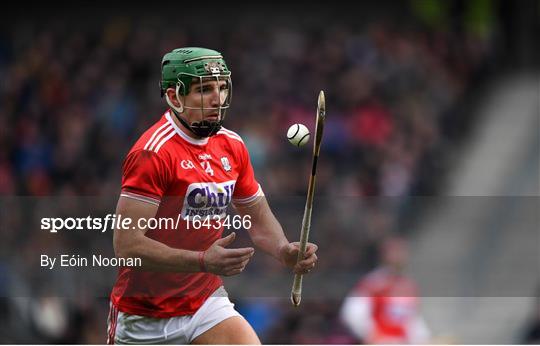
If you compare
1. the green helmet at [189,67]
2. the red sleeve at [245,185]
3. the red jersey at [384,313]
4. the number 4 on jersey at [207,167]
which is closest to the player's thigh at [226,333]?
the red sleeve at [245,185]

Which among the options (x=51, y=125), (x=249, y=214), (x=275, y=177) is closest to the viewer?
(x=249, y=214)

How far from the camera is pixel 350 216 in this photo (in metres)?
10.4

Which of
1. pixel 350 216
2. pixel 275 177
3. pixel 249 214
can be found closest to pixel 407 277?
pixel 350 216

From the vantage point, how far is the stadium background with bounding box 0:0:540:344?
33.0 ft

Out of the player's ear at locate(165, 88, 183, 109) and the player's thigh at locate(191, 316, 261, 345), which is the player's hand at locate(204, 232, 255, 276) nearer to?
the player's thigh at locate(191, 316, 261, 345)

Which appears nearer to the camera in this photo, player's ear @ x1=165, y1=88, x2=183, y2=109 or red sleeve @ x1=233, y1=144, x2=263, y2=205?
player's ear @ x1=165, y1=88, x2=183, y2=109

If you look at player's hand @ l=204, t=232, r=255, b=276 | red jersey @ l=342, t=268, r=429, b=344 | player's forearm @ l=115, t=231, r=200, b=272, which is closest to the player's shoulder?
player's forearm @ l=115, t=231, r=200, b=272

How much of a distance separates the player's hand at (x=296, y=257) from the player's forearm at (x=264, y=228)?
0.13 metres

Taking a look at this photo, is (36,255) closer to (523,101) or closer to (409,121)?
(409,121)

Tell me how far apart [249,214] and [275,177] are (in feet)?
19.6

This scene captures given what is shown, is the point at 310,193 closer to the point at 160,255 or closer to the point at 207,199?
the point at 207,199

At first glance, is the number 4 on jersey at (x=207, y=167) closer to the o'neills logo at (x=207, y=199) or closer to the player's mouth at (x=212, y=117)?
the o'neills logo at (x=207, y=199)

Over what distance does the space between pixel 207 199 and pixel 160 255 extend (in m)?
0.37

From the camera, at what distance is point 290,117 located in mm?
13711
